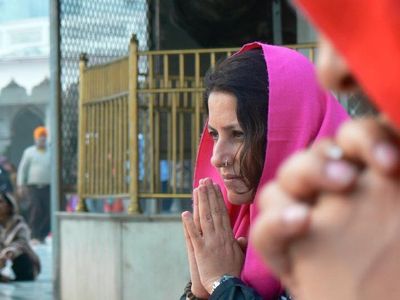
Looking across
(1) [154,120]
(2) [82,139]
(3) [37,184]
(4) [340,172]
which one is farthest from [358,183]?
(3) [37,184]

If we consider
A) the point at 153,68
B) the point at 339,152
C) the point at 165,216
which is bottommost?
the point at 165,216

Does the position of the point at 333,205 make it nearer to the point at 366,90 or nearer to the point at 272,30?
the point at 366,90

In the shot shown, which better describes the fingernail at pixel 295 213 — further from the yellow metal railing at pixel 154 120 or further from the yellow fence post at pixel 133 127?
the yellow fence post at pixel 133 127

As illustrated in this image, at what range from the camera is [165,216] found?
6.20 meters

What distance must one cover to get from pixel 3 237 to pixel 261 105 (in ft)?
23.5

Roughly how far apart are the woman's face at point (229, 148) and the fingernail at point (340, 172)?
128 centimetres

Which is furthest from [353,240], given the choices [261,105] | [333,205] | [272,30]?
[272,30]

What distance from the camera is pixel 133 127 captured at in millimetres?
6379

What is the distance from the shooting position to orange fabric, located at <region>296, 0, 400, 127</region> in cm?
76

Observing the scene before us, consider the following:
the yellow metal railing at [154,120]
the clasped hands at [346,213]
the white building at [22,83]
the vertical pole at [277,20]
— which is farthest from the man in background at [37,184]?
the clasped hands at [346,213]

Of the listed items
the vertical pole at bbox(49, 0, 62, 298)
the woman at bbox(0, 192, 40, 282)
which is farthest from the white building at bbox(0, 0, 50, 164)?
the vertical pole at bbox(49, 0, 62, 298)

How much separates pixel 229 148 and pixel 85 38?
231 inches

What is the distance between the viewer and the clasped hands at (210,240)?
6.59ft

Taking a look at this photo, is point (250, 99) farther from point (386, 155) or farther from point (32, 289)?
point (32, 289)
